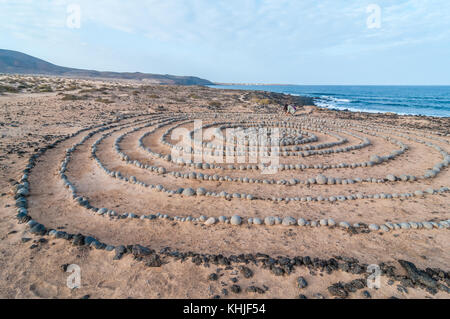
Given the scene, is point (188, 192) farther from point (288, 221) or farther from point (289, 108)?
point (289, 108)

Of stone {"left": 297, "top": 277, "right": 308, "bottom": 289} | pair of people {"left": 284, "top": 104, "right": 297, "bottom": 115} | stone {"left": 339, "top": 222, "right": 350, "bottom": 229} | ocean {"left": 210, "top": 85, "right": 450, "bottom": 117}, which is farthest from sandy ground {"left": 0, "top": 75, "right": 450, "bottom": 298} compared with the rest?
ocean {"left": 210, "top": 85, "right": 450, "bottom": 117}

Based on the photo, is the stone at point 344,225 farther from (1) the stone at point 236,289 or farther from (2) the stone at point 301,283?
(1) the stone at point 236,289

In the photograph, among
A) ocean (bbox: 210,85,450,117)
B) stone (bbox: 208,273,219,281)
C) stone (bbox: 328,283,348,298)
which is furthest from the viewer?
ocean (bbox: 210,85,450,117)

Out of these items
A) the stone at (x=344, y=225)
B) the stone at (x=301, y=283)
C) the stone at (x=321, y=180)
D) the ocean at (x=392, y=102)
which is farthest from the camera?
the ocean at (x=392, y=102)

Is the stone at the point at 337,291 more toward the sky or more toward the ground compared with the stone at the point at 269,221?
more toward the ground

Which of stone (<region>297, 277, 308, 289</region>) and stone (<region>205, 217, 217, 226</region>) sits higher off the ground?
stone (<region>205, 217, 217, 226</region>)

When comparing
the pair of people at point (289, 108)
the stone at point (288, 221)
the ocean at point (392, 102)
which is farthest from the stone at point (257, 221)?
the ocean at point (392, 102)

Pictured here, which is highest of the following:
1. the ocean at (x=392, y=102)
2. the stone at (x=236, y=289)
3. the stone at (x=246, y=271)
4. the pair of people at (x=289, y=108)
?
the ocean at (x=392, y=102)

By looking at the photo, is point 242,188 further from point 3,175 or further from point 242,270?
point 3,175

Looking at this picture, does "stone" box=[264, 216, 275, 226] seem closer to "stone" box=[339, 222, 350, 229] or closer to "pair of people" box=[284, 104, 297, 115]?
"stone" box=[339, 222, 350, 229]

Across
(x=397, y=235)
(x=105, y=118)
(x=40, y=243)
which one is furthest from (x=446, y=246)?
(x=105, y=118)

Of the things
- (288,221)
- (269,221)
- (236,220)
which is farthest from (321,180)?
(236,220)
